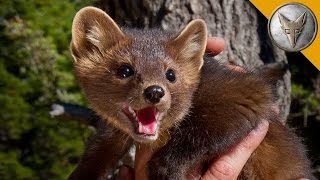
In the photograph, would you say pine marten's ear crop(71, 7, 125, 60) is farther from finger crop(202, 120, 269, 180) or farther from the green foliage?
the green foliage

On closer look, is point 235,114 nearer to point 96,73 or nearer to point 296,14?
point 96,73

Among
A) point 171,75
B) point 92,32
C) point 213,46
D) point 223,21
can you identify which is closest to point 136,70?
point 171,75

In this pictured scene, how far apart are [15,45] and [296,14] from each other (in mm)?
4051

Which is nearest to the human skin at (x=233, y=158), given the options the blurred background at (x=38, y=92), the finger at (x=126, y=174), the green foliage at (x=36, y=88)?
the finger at (x=126, y=174)

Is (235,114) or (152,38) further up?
(152,38)

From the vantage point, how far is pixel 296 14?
360 cm

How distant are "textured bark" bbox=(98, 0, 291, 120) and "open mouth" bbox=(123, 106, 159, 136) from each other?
1.07m

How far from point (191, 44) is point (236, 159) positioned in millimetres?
519

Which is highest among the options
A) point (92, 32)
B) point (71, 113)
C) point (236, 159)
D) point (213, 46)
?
point (92, 32)

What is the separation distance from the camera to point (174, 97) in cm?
267

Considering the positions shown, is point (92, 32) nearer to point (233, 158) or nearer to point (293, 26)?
point (233, 158)

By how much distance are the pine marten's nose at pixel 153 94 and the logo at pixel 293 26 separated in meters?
1.33

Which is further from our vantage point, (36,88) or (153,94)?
(36,88)

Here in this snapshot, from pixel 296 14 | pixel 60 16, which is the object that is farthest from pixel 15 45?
pixel 296 14
